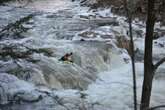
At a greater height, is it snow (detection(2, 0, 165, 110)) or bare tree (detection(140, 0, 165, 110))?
bare tree (detection(140, 0, 165, 110))

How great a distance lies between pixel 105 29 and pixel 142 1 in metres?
9.91

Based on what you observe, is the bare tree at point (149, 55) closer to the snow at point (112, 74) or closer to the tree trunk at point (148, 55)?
the tree trunk at point (148, 55)

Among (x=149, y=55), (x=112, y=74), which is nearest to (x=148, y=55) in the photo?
(x=149, y=55)

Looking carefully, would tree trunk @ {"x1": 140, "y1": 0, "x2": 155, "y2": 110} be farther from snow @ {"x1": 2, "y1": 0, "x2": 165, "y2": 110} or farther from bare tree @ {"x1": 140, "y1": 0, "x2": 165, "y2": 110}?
snow @ {"x1": 2, "y1": 0, "x2": 165, "y2": 110}

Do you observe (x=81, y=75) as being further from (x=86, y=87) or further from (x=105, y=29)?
(x=105, y=29)

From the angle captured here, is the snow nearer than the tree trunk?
No

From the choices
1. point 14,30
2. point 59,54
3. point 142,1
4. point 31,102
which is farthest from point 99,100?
point 14,30

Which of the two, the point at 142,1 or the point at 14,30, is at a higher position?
the point at 142,1

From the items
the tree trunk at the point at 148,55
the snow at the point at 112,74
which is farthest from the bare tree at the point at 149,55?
the snow at the point at 112,74

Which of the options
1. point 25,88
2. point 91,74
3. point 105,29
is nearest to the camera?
point 25,88

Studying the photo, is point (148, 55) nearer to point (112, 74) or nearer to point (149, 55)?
point (149, 55)

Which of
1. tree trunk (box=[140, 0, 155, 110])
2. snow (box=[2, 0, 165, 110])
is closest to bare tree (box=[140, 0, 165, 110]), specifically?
tree trunk (box=[140, 0, 155, 110])

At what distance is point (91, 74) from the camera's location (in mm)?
10031

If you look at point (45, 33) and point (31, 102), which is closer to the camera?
point (31, 102)
